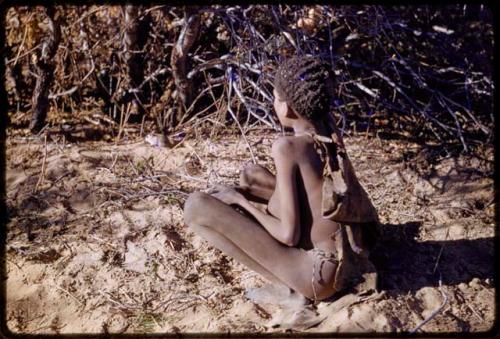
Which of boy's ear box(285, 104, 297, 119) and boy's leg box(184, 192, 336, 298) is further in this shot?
boy's leg box(184, 192, 336, 298)

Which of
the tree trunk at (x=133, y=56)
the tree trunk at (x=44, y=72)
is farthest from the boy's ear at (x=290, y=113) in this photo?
the tree trunk at (x=44, y=72)

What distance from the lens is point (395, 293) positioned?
10.1 feet

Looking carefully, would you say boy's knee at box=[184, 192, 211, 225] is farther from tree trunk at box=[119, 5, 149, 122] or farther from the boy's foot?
tree trunk at box=[119, 5, 149, 122]

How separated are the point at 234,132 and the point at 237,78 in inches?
17.3

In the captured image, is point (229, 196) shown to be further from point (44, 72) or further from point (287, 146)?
point (44, 72)

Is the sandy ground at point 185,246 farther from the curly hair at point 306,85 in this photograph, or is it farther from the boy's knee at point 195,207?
the curly hair at point 306,85

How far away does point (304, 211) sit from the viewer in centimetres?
281

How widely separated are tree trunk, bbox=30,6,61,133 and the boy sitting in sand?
2.35 m

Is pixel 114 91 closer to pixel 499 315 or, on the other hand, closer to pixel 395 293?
pixel 395 293

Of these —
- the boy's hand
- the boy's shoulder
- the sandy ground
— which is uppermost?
the boy's shoulder

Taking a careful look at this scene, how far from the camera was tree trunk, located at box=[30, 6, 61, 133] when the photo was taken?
475 centimetres

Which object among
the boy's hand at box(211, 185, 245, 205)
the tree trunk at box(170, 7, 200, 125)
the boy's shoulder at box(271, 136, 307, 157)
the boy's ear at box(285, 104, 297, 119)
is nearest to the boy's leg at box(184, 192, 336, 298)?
the boy's hand at box(211, 185, 245, 205)

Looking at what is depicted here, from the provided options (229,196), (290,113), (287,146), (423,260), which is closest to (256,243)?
(229,196)

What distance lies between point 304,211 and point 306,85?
57cm
